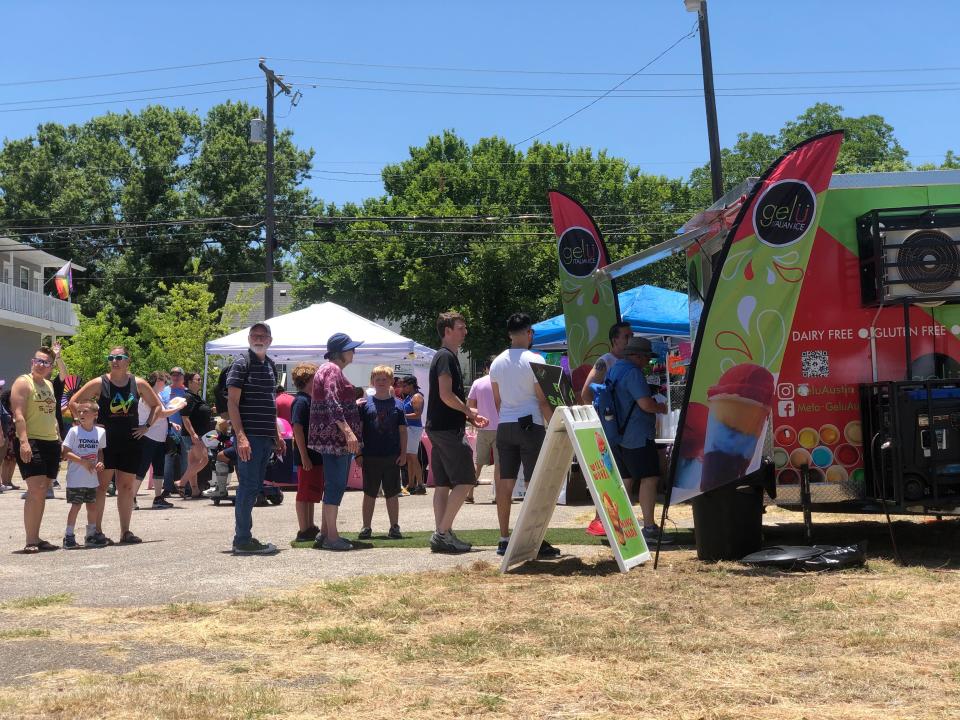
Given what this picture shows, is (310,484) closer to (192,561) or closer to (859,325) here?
(192,561)

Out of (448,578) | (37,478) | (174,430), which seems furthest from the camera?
(174,430)

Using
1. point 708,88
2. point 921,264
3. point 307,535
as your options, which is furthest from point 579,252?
point 708,88

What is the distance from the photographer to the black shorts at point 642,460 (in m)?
8.91

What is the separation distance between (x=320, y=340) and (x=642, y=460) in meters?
9.83

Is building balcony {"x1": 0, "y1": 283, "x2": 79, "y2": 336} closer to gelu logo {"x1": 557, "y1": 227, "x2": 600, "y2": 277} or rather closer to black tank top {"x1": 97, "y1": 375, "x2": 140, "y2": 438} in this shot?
black tank top {"x1": 97, "y1": 375, "x2": 140, "y2": 438}

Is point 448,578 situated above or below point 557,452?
below

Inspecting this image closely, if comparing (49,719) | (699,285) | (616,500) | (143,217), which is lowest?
(49,719)

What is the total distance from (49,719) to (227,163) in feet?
188

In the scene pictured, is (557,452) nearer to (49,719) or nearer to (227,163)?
(49,719)

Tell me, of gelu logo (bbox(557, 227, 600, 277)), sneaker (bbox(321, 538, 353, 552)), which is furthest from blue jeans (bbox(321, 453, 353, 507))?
gelu logo (bbox(557, 227, 600, 277))

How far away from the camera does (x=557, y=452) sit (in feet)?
24.7

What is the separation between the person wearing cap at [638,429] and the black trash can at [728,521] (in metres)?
1.05

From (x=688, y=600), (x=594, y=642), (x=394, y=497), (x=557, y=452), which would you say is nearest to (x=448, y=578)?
(x=557, y=452)

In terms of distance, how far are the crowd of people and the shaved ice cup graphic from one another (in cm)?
131
